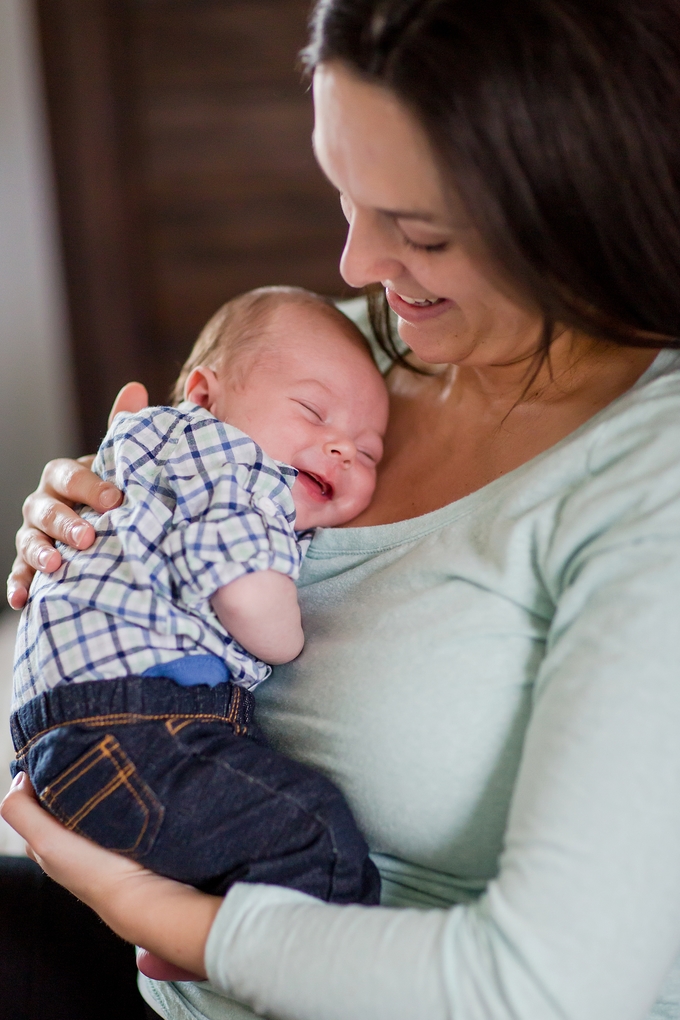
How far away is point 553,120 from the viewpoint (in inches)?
29.9

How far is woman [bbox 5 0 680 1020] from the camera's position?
688 millimetres

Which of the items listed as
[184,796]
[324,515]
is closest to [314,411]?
[324,515]

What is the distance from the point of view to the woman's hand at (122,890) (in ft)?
2.67

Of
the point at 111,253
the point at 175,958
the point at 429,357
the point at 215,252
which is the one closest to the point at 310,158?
the point at 215,252

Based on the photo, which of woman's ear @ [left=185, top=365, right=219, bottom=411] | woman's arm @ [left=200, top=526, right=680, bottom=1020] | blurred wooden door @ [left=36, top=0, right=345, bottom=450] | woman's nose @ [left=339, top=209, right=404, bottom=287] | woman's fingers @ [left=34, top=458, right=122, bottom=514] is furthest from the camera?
blurred wooden door @ [left=36, top=0, right=345, bottom=450]

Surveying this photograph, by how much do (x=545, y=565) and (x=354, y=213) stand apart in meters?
0.40

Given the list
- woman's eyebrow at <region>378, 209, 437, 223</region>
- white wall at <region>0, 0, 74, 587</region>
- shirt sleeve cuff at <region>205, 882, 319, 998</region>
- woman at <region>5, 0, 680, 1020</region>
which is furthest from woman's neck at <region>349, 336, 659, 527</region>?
white wall at <region>0, 0, 74, 587</region>

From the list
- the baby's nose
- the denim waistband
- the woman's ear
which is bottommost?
the denim waistband

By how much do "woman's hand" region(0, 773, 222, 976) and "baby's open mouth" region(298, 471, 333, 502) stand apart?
0.44m

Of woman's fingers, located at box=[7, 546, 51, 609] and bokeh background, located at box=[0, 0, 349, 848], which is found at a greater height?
bokeh background, located at box=[0, 0, 349, 848]

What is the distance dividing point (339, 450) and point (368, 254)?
0.81 ft

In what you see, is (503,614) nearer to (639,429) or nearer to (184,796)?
(639,429)

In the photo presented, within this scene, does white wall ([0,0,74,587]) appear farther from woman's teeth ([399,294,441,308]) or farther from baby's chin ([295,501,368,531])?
woman's teeth ([399,294,441,308])

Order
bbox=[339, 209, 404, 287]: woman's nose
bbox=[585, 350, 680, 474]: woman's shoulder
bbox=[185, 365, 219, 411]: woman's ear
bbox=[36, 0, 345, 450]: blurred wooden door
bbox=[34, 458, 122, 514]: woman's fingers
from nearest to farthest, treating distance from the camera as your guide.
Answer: bbox=[585, 350, 680, 474]: woman's shoulder
bbox=[339, 209, 404, 287]: woman's nose
bbox=[34, 458, 122, 514]: woman's fingers
bbox=[185, 365, 219, 411]: woman's ear
bbox=[36, 0, 345, 450]: blurred wooden door
